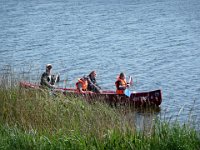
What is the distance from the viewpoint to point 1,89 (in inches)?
511

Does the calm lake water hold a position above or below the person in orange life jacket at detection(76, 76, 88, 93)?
above

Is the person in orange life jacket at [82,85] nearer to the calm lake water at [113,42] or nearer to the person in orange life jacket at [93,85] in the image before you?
the person in orange life jacket at [93,85]

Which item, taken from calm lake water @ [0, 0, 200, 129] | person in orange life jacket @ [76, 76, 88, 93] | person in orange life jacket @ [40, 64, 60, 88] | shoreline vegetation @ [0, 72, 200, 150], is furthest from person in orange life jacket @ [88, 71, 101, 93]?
shoreline vegetation @ [0, 72, 200, 150]

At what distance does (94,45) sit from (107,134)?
25153mm

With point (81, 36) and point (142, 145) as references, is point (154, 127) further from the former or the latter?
point (81, 36)

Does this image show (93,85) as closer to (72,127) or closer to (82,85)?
(82,85)

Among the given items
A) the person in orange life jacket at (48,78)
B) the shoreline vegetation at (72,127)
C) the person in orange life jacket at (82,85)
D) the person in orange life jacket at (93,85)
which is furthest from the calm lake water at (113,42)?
the shoreline vegetation at (72,127)

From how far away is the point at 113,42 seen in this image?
1441 inches

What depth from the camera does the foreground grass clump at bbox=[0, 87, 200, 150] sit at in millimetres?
9930

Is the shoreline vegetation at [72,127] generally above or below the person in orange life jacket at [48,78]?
below

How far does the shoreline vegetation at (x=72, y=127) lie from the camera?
9930 mm

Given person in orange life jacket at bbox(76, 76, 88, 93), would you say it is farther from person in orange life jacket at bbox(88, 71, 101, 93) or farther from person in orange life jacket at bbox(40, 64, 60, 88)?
person in orange life jacket at bbox(40, 64, 60, 88)

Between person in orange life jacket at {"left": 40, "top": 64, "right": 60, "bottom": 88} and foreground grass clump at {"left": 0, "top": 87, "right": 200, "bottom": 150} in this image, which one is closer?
foreground grass clump at {"left": 0, "top": 87, "right": 200, "bottom": 150}

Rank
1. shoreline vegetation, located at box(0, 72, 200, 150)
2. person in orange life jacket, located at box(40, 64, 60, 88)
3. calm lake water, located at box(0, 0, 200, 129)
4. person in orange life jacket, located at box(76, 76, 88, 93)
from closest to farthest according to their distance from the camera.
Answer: shoreline vegetation, located at box(0, 72, 200, 150) < person in orange life jacket, located at box(40, 64, 60, 88) < person in orange life jacket, located at box(76, 76, 88, 93) < calm lake water, located at box(0, 0, 200, 129)
